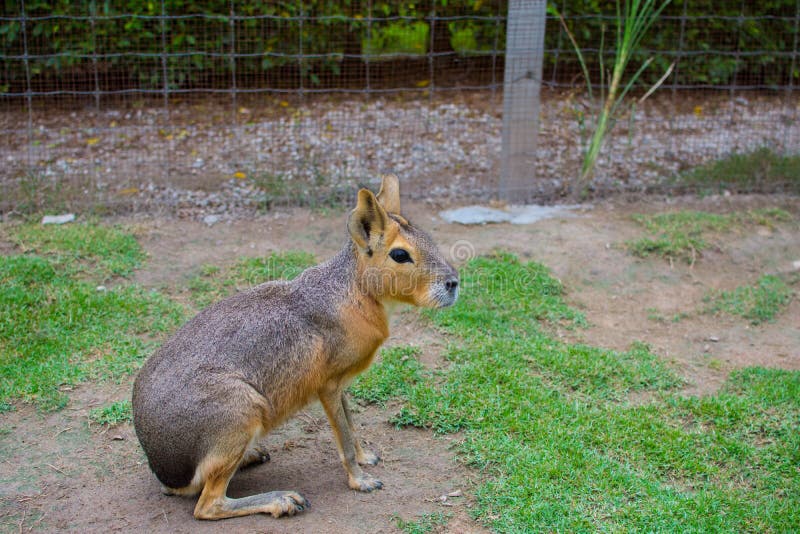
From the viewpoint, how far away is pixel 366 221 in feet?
12.0

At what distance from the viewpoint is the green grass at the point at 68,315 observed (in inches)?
184

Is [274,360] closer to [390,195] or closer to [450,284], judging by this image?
[450,284]

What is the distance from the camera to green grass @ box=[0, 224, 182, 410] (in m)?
4.68

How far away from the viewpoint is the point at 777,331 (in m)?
5.51

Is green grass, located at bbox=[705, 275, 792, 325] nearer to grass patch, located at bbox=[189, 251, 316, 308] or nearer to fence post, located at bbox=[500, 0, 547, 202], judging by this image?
fence post, located at bbox=[500, 0, 547, 202]

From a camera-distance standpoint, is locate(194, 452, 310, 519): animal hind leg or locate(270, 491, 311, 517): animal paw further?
locate(270, 491, 311, 517): animal paw

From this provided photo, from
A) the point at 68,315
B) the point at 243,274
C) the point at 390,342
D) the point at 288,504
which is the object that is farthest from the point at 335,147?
the point at 288,504

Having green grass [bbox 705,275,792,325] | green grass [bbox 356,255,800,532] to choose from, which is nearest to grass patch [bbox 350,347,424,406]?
green grass [bbox 356,255,800,532]

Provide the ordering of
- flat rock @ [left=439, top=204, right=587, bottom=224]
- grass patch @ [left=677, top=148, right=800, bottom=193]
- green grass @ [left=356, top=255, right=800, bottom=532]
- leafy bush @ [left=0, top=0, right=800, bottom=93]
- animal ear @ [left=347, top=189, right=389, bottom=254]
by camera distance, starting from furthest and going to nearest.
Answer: leafy bush @ [left=0, top=0, right=800, bottom=93] → grass patch @ [left=677, top=148, right=800, bottom=193] → flat rock @ [left=439, top=204, right=587, bottom=224] → green grass @ [left=356, top=255, right=800, bottom=532] → animal ear @ [left=347, top=189, right=389, bottom=254]

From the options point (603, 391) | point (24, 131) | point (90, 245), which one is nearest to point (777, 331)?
point (603, 391)

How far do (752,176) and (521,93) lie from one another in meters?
2.46

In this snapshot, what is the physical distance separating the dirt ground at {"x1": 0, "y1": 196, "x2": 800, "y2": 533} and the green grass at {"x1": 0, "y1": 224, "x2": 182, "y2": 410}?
168 mm

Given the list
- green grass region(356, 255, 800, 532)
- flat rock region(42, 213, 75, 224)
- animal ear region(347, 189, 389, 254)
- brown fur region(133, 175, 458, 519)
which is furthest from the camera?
flat rock region(42, 213, 75, 224)

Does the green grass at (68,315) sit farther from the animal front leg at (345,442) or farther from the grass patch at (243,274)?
the animal front leg at (345,442)
